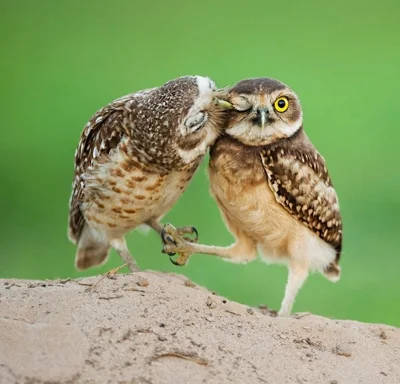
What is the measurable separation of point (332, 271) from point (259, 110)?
1323mm

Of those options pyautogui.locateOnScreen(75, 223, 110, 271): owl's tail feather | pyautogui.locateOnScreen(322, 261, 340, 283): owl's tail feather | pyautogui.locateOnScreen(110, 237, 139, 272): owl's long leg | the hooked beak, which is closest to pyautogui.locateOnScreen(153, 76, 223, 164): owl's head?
the hooked beak

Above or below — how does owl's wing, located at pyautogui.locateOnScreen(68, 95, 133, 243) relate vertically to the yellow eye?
below

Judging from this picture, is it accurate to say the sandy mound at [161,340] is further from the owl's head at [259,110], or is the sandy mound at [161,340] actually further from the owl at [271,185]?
the owl's head at [259,110]

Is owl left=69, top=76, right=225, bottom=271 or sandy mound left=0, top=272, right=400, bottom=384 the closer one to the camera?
sandy mound left=0, top=272, right=400, bottom=384

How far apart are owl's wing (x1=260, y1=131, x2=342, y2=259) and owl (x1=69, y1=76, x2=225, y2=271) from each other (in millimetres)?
358

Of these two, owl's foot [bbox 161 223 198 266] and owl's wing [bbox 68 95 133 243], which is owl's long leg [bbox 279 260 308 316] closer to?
owl's foot [bbox 161 223 198 266]

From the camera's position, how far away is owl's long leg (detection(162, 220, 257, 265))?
4918mm

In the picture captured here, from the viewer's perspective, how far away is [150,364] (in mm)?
3422

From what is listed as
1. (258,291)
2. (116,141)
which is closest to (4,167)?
(258,291)

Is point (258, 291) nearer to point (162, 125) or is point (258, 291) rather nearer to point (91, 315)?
point (162, 125)

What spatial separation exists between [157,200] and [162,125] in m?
0.47

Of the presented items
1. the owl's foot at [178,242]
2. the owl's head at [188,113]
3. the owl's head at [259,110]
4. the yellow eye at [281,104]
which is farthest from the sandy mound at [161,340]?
the yellow eye at [281,104]

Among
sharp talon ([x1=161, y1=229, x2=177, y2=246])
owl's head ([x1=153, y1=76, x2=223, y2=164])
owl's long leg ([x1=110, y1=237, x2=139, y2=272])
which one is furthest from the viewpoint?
owl's long leg ([x1=110, y1=237, x2=139, y2=272])

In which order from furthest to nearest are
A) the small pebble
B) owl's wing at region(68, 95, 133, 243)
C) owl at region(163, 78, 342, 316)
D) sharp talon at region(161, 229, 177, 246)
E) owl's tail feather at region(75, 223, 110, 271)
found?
owl's tail feather at region(75, 223, 110, 271)
sharp talon at region(161, 229, 177, 246)
owl's wing at region(68, 95, 133, 243)
owl at region(163, 78, 342, 316)
the small pebble
